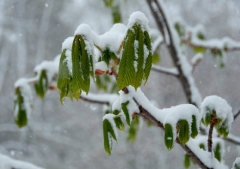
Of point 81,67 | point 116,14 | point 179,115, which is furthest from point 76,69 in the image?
point 116,14

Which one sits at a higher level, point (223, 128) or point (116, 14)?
point (116, 14)

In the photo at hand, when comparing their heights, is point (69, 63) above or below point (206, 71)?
below

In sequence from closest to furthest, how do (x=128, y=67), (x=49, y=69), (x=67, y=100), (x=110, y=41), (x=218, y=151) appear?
(x=128, y=67) < (x=110, y=41) < (x=218, y=151) < (x=49, y=69) < (x=67, y=100)

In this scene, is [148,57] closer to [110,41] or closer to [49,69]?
[110,41]

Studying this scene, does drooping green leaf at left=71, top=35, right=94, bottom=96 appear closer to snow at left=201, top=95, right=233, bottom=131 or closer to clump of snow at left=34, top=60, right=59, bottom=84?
snow at left=201, top=95, right=233, bottom=131

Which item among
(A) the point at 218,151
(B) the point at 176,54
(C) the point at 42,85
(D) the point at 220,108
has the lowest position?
(A) the point at 218,151

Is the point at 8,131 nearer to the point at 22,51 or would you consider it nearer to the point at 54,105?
the point at 54,105

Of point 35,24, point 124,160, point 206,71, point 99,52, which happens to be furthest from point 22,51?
point 99,52

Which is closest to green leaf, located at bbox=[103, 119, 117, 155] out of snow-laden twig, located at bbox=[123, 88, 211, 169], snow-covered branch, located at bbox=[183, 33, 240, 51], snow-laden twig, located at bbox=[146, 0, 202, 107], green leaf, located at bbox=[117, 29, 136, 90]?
snow-laden twig, located at bbox=[123, 88, 211, 169]
